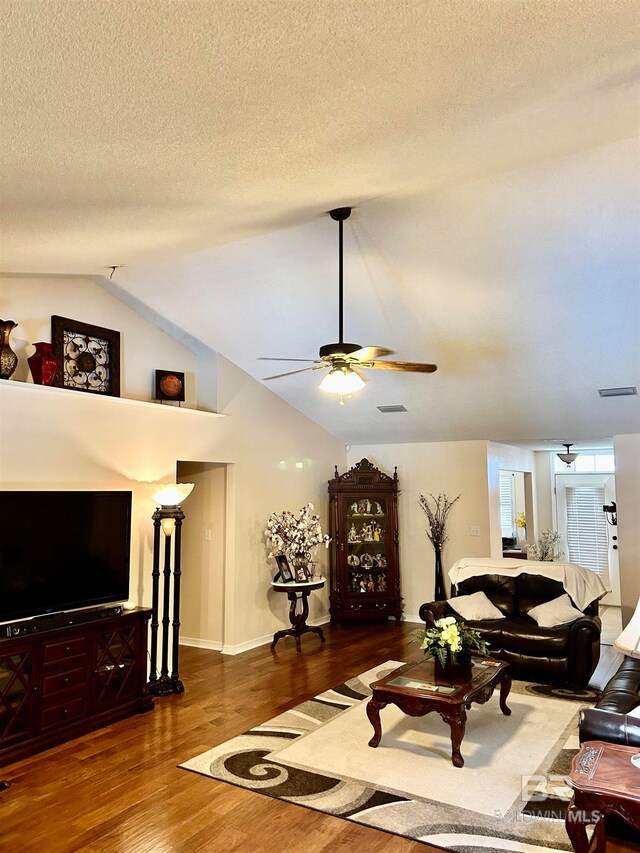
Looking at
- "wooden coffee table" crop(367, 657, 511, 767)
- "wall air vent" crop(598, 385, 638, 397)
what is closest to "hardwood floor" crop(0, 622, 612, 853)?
"wooden coffee table" crop(367, 657, 511, 767)

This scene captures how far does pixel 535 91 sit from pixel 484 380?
13.5ft

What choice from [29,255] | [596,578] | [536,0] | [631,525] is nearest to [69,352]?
[29,255]

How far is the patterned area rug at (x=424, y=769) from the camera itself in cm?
310

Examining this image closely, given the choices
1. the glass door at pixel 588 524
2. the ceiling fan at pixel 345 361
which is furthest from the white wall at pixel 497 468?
the ceiling fan at pixel 345 361

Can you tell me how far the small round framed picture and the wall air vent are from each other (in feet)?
13.5

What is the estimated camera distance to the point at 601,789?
2.39 metres

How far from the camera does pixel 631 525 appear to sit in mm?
6988

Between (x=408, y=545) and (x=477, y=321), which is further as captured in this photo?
(x=408, y=545)

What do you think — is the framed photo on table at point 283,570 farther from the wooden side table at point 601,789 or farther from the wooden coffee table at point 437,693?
the wooden side table at point 601,789

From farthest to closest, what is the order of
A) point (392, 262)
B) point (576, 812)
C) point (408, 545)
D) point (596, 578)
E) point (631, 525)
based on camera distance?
A: 1. point (408, 545)
2. point (631, 525)
3. point (596, 578)
4. point (392, 262)
5. point (576, 812)

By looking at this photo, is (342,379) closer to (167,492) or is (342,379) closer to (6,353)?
(167,492)

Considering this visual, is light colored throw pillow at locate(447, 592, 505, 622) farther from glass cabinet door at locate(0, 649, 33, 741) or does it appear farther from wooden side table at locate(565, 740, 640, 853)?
glass cabinet door at locate(0, 649, 33, 741)

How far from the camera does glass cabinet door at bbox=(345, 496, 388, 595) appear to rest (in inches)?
313

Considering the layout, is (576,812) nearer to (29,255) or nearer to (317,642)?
(29,255)
